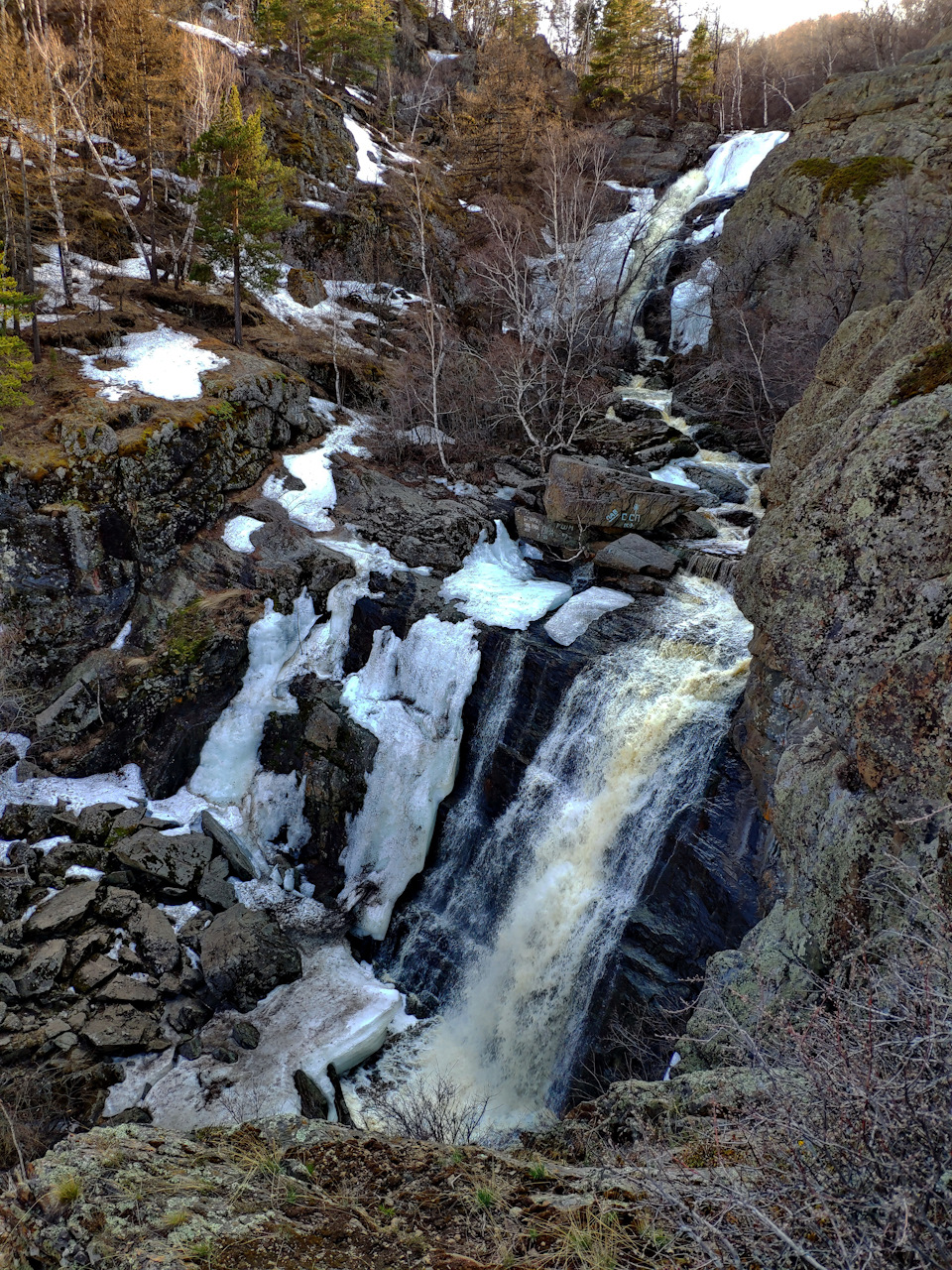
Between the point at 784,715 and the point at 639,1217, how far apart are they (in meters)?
6.87

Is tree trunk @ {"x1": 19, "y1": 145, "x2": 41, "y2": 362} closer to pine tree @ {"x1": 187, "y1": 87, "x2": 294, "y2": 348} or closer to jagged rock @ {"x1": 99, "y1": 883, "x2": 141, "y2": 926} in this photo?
pine tree @ {"x1": 187, "y1": 87, "x2": 294, "y2": 348}

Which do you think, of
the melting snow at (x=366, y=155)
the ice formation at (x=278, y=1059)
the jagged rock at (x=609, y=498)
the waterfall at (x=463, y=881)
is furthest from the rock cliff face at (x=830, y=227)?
the ice formation at (x=278, y=1059)

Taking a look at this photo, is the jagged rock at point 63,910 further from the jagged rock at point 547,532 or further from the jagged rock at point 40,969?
the jagged rock at point 547,532

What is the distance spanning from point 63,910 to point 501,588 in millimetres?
10952

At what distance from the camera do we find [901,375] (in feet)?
21.8

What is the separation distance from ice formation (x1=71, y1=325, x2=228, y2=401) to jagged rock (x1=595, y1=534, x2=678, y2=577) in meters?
12.6

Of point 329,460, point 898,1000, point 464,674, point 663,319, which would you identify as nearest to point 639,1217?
point 898,1000

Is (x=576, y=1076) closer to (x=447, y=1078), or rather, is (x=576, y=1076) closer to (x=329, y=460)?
(x=447, y=1078)

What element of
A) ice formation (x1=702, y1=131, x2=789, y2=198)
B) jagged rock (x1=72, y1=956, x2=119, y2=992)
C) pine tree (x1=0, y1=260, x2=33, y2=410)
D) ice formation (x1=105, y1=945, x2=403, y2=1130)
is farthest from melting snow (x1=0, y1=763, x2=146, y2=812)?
ice formation (x1=702, y1=131, x2=789, y2=198)

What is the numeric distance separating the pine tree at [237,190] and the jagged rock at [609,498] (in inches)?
534

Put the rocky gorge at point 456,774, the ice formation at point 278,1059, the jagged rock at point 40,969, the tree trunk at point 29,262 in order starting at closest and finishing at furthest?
the rocky gorge at point 456,774 → the ice formation at point 278,1059 → the jagged rock at point 40,969 → the tree trunk at point 29,262

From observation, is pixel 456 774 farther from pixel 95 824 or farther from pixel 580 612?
pixel 95 824

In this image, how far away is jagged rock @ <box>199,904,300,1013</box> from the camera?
11766mm

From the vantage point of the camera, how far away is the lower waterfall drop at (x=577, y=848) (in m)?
10.3
